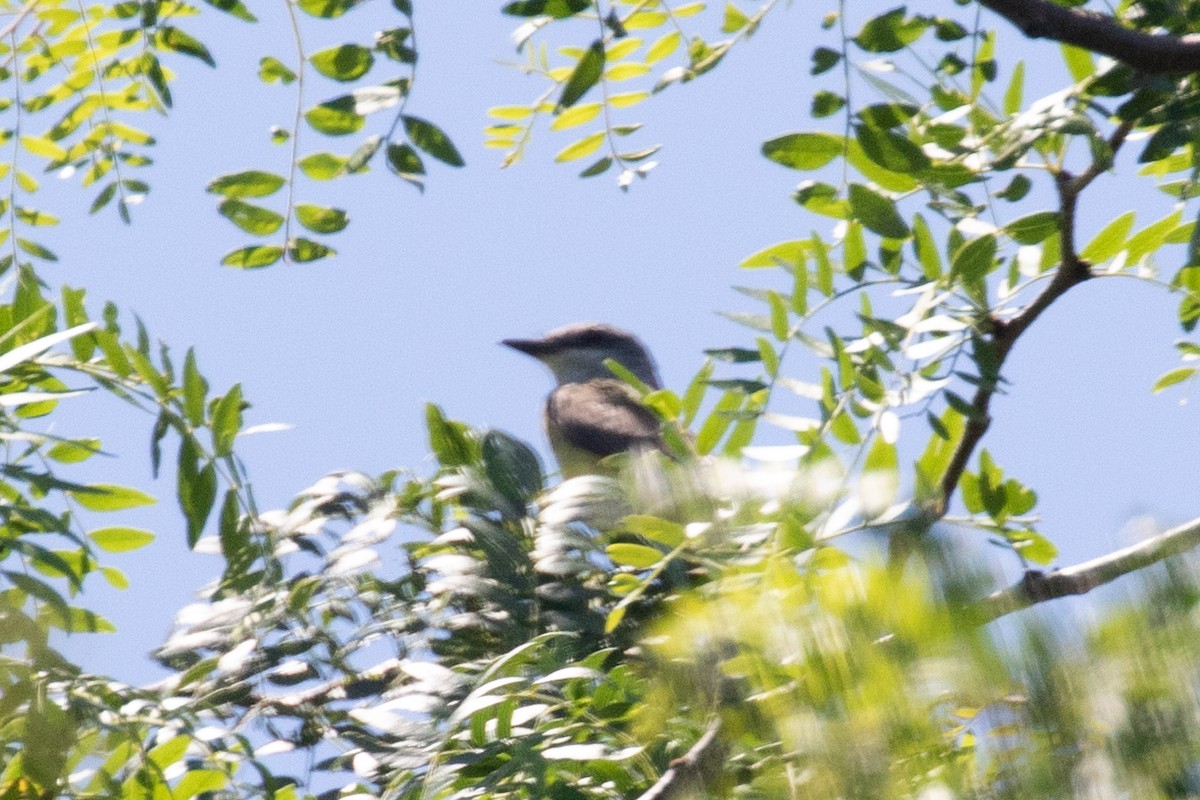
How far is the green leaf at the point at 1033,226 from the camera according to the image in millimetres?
1854

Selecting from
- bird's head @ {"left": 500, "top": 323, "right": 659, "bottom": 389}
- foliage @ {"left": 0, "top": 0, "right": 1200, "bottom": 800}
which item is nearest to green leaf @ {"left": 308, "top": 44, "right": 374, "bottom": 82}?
foliage @ {"left": 0, "top": 0, "right": 1200, "bottom": 800}

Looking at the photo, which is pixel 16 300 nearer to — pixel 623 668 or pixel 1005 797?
pixel 623 668

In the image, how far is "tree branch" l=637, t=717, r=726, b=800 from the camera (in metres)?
1.34

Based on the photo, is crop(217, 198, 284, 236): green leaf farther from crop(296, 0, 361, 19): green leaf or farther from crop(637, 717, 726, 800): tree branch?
crop(637, 717, 726, 800): tree branch

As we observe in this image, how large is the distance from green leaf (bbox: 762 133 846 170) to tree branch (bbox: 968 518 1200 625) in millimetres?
1139

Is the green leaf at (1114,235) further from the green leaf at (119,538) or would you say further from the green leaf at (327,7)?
the green leaf at (119,538)

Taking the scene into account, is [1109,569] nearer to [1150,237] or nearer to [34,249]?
[1150,237]

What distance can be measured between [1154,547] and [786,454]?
3.52 ft

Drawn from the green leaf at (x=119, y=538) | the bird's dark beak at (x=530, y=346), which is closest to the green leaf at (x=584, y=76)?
the green leaf at (x=119, y=538)

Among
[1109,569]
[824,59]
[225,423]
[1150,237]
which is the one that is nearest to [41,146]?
[225,423]

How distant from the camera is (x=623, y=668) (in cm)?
169

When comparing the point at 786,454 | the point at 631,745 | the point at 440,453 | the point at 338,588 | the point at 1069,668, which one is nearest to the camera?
the point at 1069,668

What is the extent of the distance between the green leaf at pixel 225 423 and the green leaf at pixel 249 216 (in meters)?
0.39

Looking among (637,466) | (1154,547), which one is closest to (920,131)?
(637,466)
